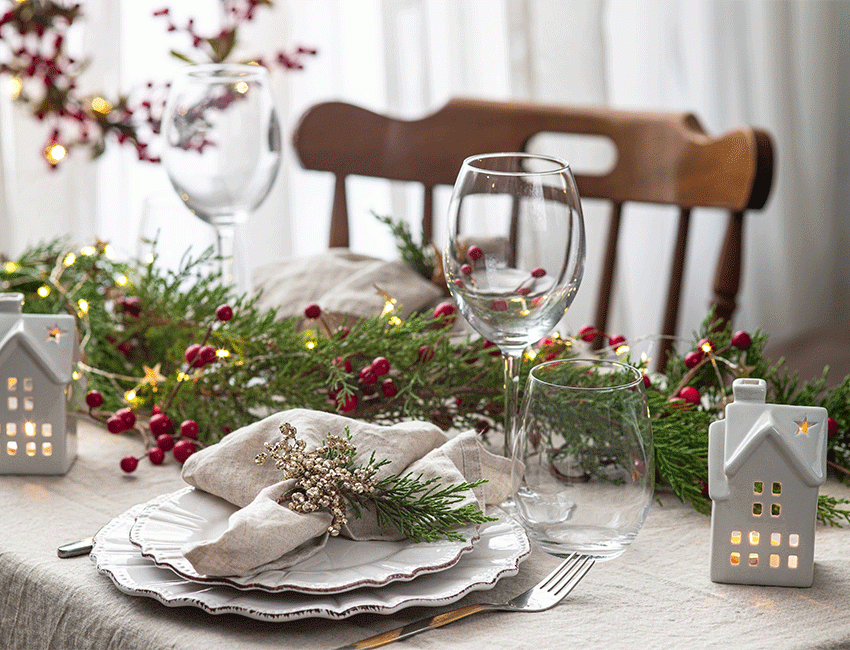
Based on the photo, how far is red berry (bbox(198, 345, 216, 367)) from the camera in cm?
80

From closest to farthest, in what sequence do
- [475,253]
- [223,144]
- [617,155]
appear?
[475,253] < [223,144] < [617,155]

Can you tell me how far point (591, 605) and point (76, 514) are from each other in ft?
1.19

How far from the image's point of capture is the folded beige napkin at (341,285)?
1005mm

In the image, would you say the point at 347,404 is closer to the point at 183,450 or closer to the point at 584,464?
the point at 183,450

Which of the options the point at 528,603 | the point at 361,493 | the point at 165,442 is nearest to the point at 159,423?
the point at 165,442

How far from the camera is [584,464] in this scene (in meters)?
0.56

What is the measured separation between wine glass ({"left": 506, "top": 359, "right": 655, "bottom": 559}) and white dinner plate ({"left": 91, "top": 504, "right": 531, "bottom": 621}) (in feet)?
0.11

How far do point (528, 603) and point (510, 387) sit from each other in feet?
0.61

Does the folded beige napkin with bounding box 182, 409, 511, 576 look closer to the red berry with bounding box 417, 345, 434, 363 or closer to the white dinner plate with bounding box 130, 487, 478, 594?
the white dinner plate with bounding box 130, 487, 478, 594

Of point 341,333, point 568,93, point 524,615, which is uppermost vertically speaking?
point 568,93

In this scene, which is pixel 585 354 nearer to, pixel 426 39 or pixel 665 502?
pixel 665 502

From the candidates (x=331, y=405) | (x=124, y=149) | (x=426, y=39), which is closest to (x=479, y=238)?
(x=331, y=405)

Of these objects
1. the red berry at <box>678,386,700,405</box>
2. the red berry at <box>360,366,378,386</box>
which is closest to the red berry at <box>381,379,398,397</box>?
the red berry at <box>360,366,378,386</box>

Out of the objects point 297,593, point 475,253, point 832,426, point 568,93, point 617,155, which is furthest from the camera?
point 568,93
